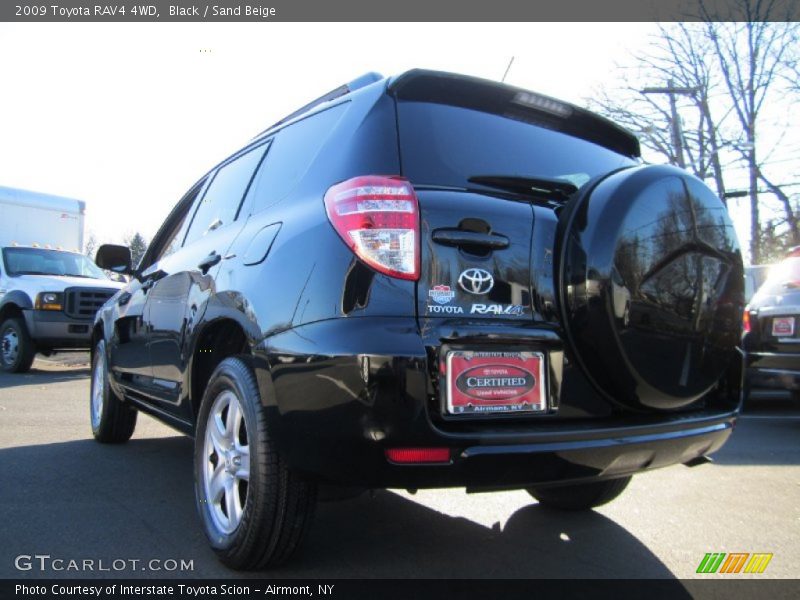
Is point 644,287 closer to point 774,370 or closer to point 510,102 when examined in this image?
point 510,102

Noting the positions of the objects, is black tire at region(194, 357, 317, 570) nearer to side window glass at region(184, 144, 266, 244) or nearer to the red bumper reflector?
the red bumper reflector

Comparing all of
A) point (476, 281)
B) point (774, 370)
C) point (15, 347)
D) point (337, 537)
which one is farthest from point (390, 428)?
point (15, 347)

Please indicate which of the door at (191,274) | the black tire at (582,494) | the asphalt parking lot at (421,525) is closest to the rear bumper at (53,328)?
the asphalt parking lot at (421,525)

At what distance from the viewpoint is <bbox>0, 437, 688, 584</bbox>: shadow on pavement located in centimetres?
264

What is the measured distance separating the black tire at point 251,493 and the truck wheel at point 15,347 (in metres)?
9.25

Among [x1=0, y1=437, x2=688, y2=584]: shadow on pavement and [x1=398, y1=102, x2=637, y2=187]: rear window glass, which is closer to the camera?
[x1=398, y1=102, x2=637, y2=187]: rear window glass

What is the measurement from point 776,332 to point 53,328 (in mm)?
9782

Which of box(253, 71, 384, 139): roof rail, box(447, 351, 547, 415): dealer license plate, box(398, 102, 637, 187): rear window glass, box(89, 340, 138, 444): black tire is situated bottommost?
box(89, 340, 138, 444): black tire

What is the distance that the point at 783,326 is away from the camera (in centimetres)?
623

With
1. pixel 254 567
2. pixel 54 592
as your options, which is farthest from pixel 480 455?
pixel 54 592

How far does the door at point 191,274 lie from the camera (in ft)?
10.3

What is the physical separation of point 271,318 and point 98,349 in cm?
354

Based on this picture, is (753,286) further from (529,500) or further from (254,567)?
(254,567)

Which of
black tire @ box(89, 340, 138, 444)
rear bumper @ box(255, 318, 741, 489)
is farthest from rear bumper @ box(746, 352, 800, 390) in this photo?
black tire @ box(89, 340, 138, 444)
